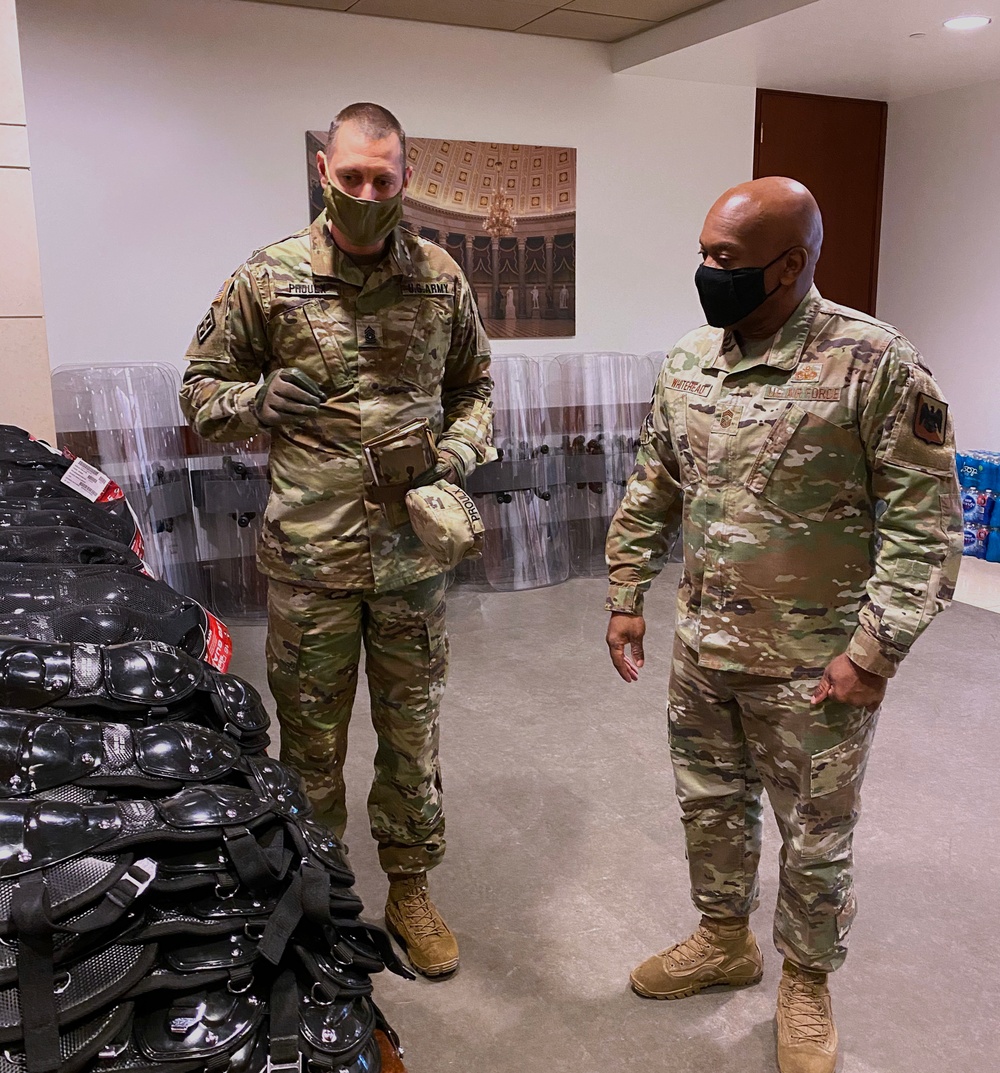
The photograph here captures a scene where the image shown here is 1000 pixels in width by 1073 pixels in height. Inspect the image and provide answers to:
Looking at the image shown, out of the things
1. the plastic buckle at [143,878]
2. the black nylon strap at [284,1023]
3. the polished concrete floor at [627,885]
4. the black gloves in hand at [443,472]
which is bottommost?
the polished concrete floor at [627,885]

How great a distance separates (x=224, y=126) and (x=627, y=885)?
4102 mm

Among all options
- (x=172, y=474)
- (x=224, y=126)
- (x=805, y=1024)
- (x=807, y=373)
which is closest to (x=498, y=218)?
(x=224, y=126)

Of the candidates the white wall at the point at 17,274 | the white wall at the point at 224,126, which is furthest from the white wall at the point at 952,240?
the white wall at the point at 17,274

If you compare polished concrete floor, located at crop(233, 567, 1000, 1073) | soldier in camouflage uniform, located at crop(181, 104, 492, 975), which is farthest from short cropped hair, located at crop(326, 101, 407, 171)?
polished concrete floor, located at crop(233, 567, 1000, 1073)

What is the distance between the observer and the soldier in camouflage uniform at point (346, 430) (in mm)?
2152

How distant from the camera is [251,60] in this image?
16.3ft

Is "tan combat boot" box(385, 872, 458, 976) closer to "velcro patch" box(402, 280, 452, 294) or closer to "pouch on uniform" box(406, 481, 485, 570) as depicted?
"pouch on uniform" box(406, 481, 485, 570)

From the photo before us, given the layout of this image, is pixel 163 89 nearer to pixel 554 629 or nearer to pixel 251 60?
pixel 251 60

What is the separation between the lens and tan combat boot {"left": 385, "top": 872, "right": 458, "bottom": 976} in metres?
2.32

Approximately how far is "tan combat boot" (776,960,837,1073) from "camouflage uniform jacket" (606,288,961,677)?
2.22 ft

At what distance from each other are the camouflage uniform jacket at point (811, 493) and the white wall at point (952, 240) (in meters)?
5.31

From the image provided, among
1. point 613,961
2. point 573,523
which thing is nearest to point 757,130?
point 573,523

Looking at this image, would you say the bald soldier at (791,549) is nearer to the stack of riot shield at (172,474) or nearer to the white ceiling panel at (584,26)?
the stack of riot shield at (172,474)

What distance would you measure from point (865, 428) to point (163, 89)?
424cm
